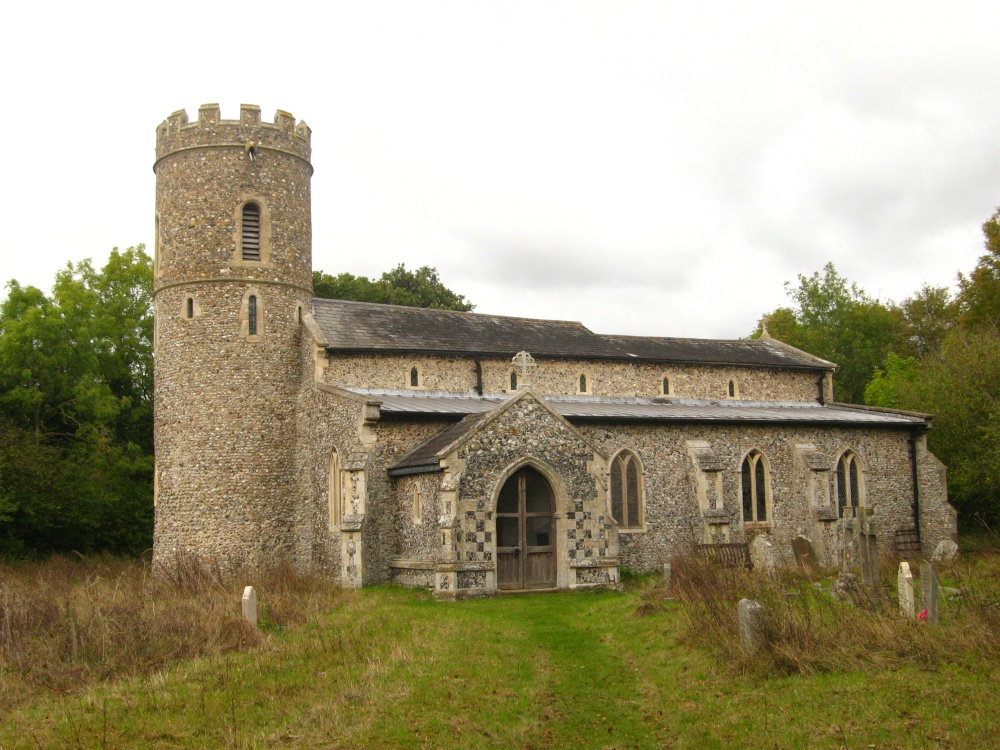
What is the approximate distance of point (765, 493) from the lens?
2805cm

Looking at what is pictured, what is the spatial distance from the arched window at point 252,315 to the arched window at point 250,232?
1143 millimetres

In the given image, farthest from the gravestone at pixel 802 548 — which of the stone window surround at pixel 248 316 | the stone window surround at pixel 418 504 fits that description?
the stone window surround at pixel 248 316

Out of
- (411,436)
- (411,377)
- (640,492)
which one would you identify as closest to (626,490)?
(640,492)

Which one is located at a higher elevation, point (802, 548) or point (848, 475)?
point (848, 475)

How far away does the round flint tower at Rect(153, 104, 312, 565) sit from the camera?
2520 cm

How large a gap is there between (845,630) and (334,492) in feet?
47.4

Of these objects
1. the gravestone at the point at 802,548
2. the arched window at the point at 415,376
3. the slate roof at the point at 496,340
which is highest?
the slate roof at the point at 496,340

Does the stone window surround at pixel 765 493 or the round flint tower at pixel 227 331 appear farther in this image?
the stone window surround at pixel 765 493

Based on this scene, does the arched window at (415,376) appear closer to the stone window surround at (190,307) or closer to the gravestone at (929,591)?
the stone window surround at (190,307)

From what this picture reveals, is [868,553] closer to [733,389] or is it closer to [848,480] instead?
[848,480]

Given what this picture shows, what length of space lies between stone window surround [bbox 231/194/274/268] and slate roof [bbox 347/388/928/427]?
4.56 meters

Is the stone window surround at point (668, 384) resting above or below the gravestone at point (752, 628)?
above

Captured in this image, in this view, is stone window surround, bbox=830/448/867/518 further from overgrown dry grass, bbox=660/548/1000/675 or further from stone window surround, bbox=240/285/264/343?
stone window surround, bbox=240/285/264/343

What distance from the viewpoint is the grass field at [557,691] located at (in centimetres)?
980
